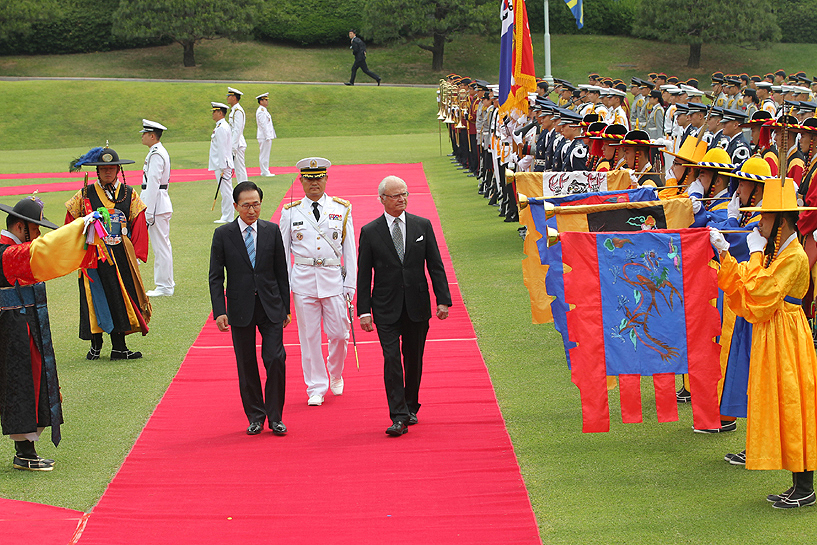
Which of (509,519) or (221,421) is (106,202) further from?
(509,519)

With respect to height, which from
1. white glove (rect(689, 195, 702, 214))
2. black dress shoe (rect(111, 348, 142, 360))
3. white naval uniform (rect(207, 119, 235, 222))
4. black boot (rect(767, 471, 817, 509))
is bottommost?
black dress shoe (rect(111, 348, 142, 360))

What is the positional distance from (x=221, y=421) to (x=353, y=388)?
1.36 metres

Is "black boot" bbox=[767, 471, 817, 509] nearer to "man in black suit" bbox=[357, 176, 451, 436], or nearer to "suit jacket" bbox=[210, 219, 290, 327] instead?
"man in black suit" bbox=[357, 176, 451, 436]

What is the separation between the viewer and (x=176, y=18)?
5206 centimetres

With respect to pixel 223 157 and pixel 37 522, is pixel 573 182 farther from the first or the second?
pixel 223 157

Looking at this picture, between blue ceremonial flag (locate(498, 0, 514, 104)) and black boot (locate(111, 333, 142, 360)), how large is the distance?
8.01 m

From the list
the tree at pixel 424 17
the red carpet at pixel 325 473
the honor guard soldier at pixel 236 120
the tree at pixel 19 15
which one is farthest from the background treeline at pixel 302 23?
the red carpet at pixel 325 473

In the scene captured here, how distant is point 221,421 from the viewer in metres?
7.71

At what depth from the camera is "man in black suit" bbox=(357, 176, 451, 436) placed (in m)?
7.20

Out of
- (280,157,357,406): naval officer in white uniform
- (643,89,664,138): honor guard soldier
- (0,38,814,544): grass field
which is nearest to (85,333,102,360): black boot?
(0,38,814,544): grass field

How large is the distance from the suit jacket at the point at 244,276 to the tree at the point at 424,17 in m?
46.8

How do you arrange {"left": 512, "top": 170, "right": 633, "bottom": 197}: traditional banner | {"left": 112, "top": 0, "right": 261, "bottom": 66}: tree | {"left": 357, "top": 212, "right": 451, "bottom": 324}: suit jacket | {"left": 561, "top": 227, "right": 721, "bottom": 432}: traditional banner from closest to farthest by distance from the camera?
1. {"left": 561, "top": 227, "right": 721, "bottom": 432}: traditional banner
2. {"left": 357, "top": 212, "right": 451, "bottom": 324}: suit jacket
3. {"left": 512, "top": 170, "right": 633, "bottom": 197}: traditional banner
4. {"left": 112, "top": 0, "right": 261, "bottom": 66}: tree

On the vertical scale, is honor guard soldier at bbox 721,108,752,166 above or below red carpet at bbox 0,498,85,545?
above

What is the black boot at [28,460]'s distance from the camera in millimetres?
6660
